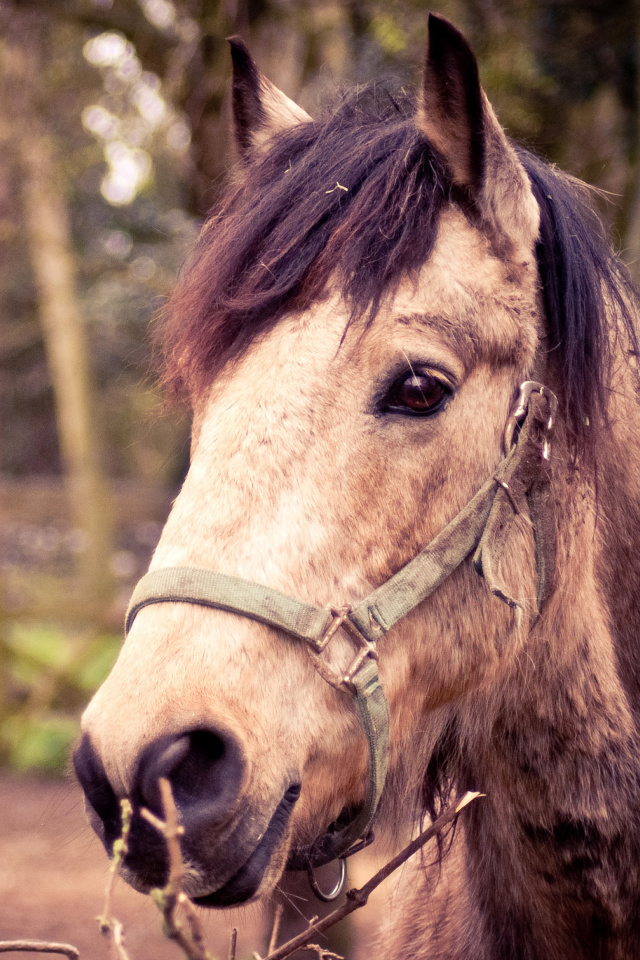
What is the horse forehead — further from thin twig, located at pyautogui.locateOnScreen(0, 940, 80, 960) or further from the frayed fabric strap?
thin twig, located at pyautogui.locateOnScreen(0, 940, 80, 960)

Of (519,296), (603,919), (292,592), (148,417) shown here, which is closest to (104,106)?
(148,417)

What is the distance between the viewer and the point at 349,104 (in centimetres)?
229

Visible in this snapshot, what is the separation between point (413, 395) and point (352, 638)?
1.73ft

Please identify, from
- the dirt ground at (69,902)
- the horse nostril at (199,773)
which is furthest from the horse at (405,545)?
the dirt ground at (69,902)

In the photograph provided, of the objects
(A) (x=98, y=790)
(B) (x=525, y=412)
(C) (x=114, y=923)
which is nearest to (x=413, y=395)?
(B) (x=525, y=412)

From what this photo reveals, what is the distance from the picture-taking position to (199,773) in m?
1.48

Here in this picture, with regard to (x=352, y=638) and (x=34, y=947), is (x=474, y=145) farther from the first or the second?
(x=34, y=947)

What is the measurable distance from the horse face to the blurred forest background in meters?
0.82

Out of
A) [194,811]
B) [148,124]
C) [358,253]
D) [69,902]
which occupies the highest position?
[148,124]

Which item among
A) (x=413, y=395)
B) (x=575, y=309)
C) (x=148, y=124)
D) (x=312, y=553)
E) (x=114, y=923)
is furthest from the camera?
(x=148, y=124)

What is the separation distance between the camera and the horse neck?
188 cm

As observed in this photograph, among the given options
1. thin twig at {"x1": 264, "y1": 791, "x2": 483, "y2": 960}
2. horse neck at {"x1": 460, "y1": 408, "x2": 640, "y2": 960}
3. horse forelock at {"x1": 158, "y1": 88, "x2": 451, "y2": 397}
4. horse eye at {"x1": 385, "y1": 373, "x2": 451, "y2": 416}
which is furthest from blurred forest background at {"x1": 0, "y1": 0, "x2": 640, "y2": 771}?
thin twig at {"x1": 264, "y1": 791, "x2": 483, "y2": 960}

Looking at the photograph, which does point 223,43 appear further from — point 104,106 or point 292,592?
point 292,592

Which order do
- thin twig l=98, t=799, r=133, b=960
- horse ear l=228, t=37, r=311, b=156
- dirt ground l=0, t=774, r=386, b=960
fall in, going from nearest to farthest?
thin twig l=98, t=799, r=133, b=960 → horse ear l=228, t=37, r=311, b=156 → dirt ground l=0, t=774, r=386, b=960
